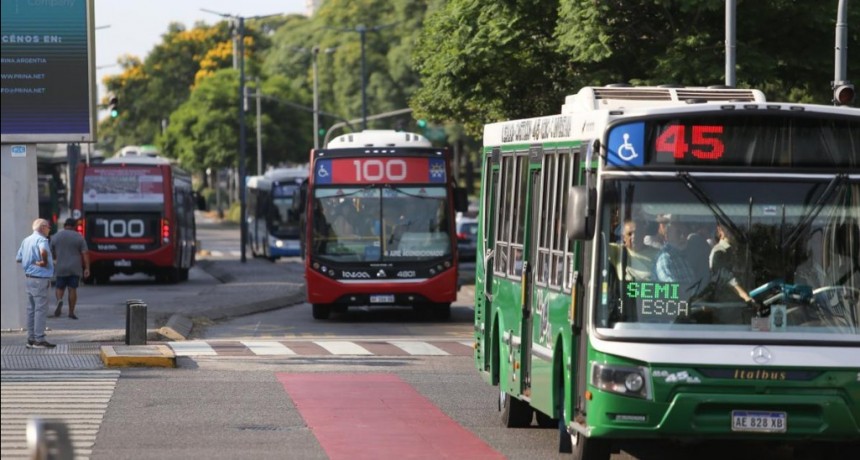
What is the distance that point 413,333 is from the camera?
92.7 feet

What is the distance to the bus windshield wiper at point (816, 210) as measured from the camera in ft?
37.3

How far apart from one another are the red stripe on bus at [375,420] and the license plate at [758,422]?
2.44 m

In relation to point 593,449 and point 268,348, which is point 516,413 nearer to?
point 593,449

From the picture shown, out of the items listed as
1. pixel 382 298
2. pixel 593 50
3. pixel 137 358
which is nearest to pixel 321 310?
pixel 382 298

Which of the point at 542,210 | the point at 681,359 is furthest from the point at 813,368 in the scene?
the point at 542,210

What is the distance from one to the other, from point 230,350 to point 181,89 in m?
107

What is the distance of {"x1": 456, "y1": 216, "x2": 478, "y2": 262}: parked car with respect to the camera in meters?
52.4

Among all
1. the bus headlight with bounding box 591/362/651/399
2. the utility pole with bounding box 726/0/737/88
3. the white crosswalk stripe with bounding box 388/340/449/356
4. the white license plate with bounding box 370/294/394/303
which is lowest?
the white crosswalk stripe with bounding box 388/340/449/356

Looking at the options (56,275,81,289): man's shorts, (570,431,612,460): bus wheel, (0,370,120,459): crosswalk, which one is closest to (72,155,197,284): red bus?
(56,275,81,289): man's shorts

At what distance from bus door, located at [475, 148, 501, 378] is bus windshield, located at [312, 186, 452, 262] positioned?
A: 14290 mm

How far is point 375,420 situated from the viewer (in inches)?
612

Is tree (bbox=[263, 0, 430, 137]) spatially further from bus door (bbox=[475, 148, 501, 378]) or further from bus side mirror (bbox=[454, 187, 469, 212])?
bus door (bbox=[475, 148, 501, 378])

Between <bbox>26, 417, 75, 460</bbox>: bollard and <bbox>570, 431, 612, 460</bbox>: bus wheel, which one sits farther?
<bbox>570, 431, 612, 460</bbox>: bus wheel

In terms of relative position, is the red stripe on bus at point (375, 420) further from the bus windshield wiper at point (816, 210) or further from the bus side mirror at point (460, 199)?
the bus side mirror at point (460, 199)
